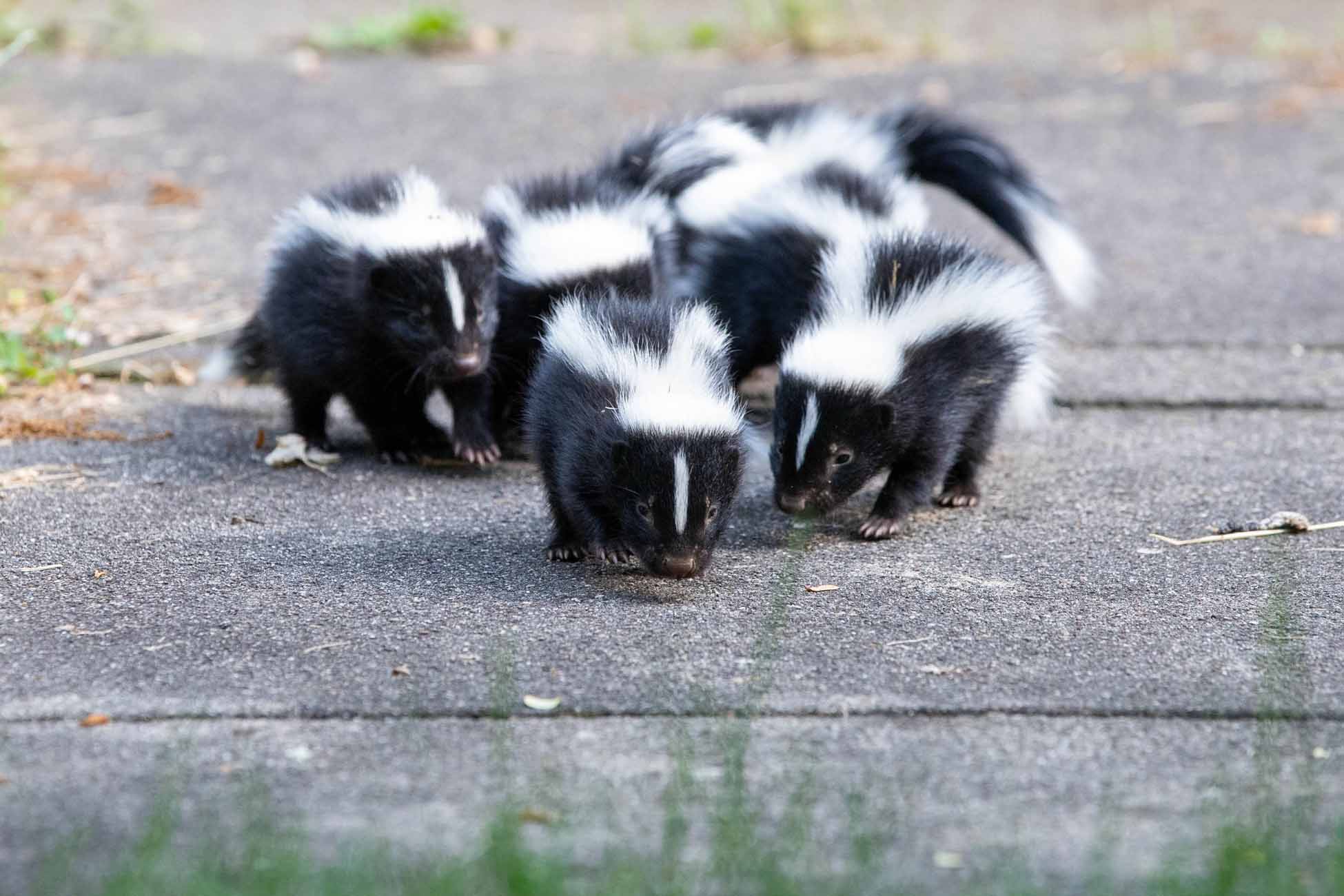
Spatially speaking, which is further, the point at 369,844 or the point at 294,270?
the point at 294,270

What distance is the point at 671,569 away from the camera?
175 inches

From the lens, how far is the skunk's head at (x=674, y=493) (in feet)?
14.7

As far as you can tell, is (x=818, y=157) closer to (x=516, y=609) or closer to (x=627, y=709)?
(x=516, y=609)

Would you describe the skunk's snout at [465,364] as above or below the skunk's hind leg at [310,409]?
above

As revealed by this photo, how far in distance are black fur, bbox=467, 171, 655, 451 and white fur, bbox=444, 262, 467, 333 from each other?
264 millimetres

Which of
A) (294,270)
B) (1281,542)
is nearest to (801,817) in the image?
(1281,542)

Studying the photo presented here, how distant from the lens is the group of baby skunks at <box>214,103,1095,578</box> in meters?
4.70

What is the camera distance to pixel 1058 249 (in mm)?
6723

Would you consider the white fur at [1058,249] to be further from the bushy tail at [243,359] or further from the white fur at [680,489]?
the bushy tail at [243,359]

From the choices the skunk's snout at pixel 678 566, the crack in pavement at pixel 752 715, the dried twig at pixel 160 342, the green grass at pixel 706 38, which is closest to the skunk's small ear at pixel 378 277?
the dried twig at pixel 160 342

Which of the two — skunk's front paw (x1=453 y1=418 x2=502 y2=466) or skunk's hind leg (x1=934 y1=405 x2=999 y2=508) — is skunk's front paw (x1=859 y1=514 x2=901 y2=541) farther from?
skunk's front paw (x1=453 y1=418 x2=502 y2=466)

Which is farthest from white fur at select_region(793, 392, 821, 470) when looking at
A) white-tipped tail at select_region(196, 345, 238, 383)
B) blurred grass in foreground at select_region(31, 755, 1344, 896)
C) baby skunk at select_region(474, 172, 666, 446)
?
white-tipped tail at select_region(196, 345, 238, 383)

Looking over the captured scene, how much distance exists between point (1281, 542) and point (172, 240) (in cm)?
540

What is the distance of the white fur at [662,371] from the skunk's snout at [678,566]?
0.34m
